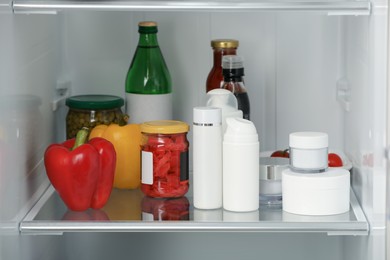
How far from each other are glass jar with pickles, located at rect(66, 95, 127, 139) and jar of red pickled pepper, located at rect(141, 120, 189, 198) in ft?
0.73

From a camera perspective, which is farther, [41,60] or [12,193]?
[41,60]

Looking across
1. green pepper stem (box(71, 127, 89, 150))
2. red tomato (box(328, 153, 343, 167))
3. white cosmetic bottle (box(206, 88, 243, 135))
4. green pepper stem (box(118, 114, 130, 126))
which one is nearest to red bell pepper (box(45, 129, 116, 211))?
green pepper stem (box(71, 127, 89, 150))

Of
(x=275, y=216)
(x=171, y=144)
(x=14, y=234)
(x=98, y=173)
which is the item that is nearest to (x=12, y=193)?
(x=14, y=234)

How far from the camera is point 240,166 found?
175 centimetres

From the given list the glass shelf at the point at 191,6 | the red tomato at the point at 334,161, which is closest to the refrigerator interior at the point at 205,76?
the red tomato at the point at 334,161

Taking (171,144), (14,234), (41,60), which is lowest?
(14,234)

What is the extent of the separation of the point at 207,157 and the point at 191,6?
317 millimetres

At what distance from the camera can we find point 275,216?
176cm

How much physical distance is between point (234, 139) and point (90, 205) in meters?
0.35

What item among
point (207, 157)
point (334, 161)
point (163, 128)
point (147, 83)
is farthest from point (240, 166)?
point (147, 83)

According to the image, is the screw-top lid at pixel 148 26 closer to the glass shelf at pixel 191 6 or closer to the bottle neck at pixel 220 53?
the bottle neck at pixel 220 53

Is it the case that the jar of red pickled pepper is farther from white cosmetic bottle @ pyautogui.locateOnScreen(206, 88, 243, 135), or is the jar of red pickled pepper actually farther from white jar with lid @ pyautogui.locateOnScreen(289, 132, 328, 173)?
white jar with lid @ pyautogui.locateOnScreen(289, 132, 328, 173)

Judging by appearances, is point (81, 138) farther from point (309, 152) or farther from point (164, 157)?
point (309, 152)

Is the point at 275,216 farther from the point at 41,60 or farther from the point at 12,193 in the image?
the point at 41,60
